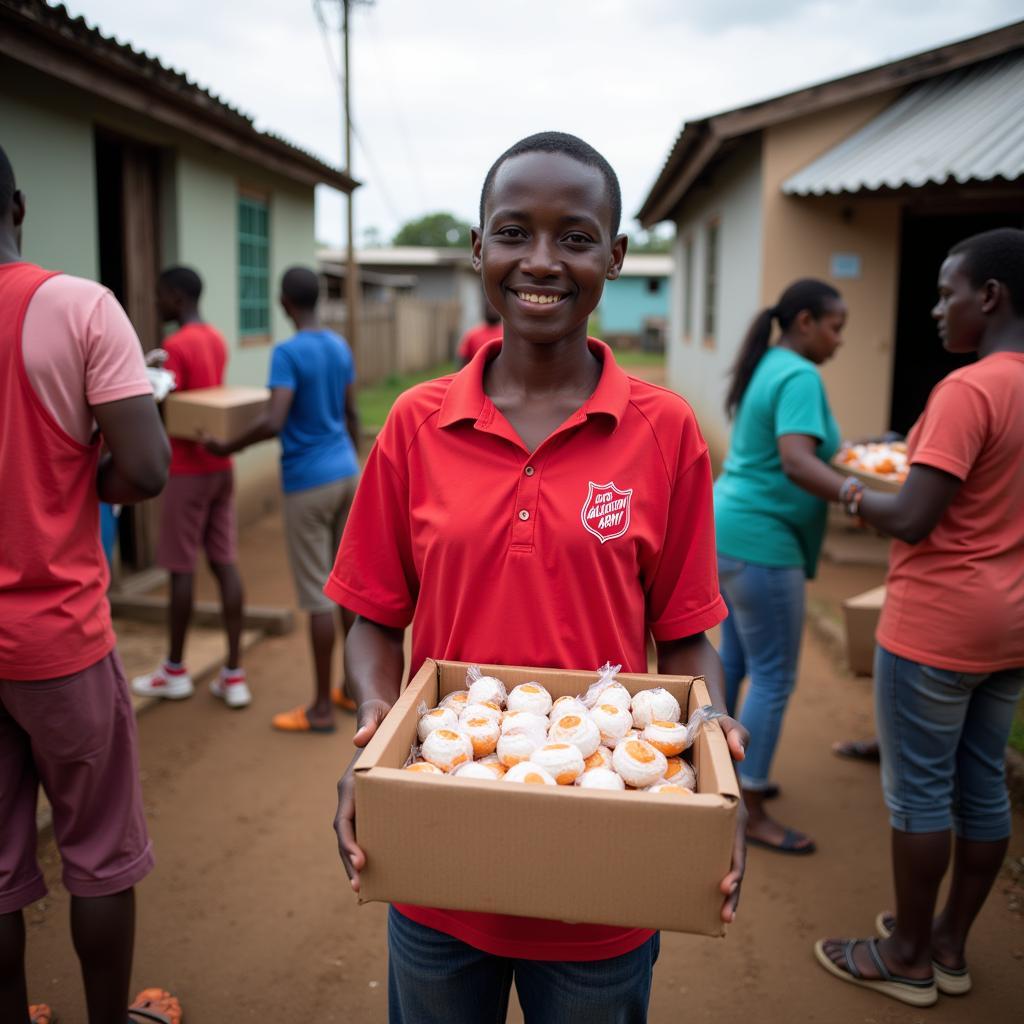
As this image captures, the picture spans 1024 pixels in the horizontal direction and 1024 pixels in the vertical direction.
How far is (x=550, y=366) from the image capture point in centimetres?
183

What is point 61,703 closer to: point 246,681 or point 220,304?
point 246,681

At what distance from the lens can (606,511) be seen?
5.60 feet

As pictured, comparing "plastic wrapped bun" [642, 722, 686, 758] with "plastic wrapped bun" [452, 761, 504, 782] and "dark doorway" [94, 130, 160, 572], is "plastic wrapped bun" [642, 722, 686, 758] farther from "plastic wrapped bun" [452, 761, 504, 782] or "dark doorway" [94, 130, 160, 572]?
"dark doorway" [94, 130, 160, 572]

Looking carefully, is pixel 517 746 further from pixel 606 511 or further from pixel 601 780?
pixel 606 511

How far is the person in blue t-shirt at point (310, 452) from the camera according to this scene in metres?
4.71

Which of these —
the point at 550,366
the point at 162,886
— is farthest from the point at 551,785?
the point at 162,886

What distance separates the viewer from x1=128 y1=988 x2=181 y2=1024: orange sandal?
2752mm

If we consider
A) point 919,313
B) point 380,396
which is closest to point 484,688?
point 919,313

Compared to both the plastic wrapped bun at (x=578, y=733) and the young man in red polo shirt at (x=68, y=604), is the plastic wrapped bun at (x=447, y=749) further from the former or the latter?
the young man in red polo shirt at (x=68, y=604)

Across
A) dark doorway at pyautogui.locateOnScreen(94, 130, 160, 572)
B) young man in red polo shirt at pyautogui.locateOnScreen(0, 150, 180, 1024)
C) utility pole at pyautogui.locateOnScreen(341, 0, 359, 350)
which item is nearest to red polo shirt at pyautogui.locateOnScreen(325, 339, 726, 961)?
young man in red polo shirt at pyautogui.locateOnScreen(0, 150, 180, 1024)

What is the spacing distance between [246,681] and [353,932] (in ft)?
7.83

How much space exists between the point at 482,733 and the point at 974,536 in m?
1.70

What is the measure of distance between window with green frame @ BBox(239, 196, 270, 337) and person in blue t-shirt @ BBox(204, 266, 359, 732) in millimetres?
4223

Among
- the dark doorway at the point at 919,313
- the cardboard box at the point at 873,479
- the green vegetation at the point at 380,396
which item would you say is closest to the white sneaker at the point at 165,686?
→ the cardboard box at the point at 873,479
